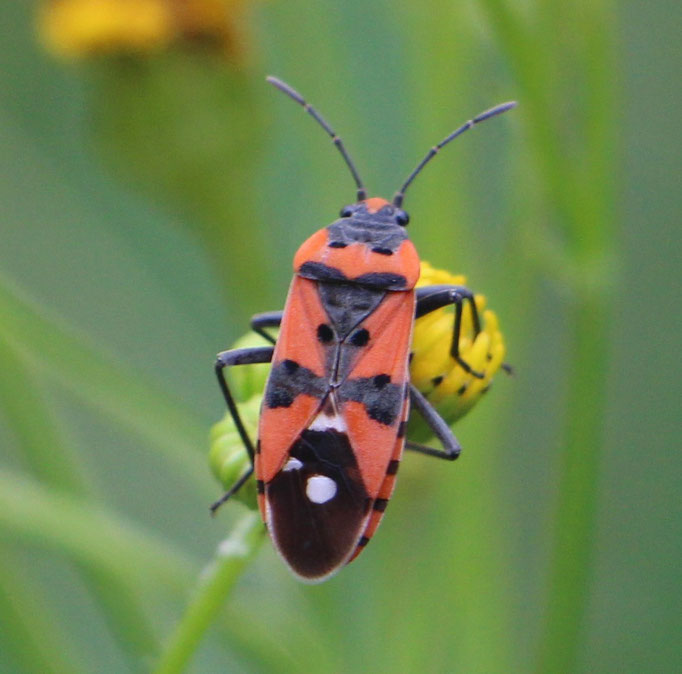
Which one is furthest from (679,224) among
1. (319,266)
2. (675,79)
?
(319,266)

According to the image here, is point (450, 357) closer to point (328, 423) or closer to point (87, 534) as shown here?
point (328, 423)

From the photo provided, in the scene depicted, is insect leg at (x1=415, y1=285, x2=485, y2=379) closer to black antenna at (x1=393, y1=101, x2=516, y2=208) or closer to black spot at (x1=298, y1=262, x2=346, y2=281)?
black spot at (x1=298, y1=262, x2=346, y2=281)

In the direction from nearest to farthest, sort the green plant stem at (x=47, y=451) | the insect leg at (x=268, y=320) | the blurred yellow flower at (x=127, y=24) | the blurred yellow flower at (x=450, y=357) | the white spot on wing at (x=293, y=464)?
the white spot on wing at (x=293, y=464), the blurred yellow flower at (x=450, y=357), the green plant stem at (x=47, y=451), the insect leg at (x=268, y=320), the blurred yellow flower at (x=127, y=24)

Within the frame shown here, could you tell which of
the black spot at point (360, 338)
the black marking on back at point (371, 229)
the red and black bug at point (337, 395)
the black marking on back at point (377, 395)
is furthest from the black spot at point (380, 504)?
the black marking on back at point (371, 229)

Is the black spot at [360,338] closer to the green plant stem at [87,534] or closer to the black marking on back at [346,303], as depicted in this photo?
the black marking on back at [346,303]

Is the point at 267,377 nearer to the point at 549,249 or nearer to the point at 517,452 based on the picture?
the point at 549,249

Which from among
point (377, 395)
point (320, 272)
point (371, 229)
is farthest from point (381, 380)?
point (371, 229)

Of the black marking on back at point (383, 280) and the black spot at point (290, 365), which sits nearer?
the black spot at point (290, 365)
